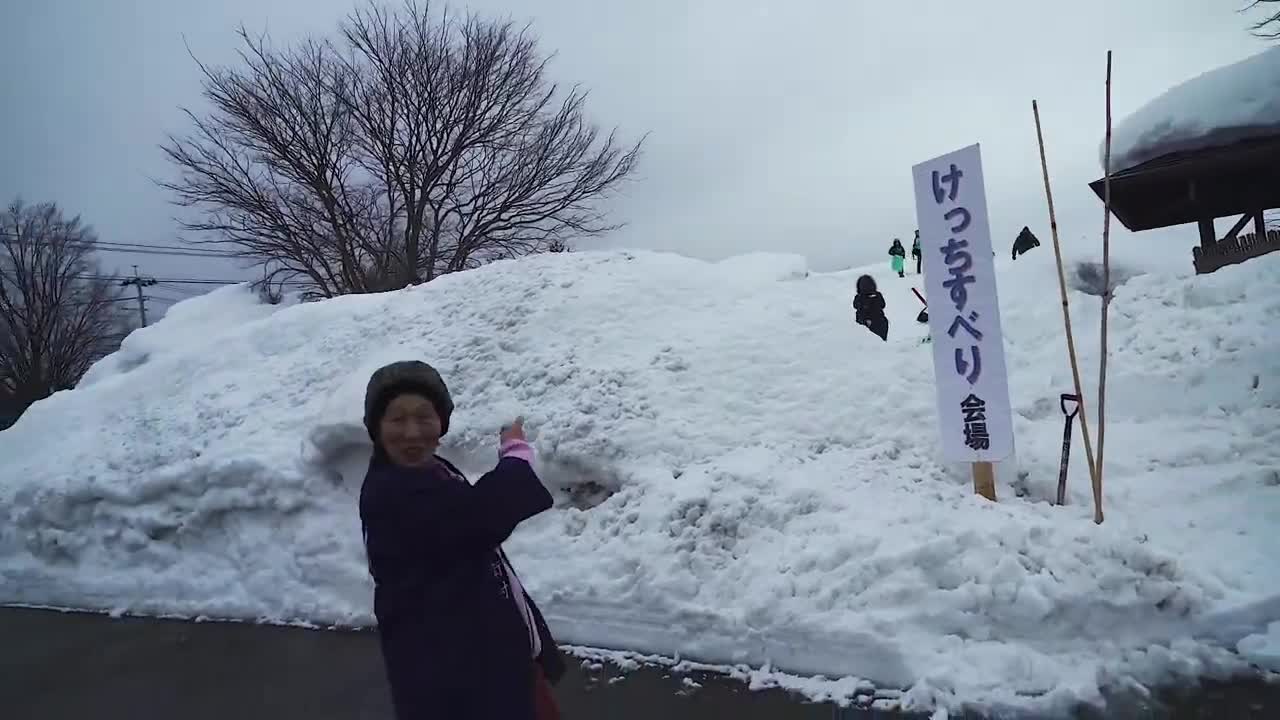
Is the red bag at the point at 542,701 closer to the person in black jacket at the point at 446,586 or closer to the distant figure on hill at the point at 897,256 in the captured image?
the person in black jacket at the point at 446,586

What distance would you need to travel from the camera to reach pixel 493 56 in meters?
17.4

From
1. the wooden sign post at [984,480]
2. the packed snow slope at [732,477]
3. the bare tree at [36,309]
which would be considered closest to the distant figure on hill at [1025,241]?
the packed snow slope at [732,477]

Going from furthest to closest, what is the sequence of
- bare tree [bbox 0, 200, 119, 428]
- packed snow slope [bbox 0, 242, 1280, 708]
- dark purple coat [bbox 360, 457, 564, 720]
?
bare tree [bbox 0, 200, 119, 428], packed snow slope [bbox 0, 242, 1280, 708], dark purple coat [bbox 360, 457, 564, 720]

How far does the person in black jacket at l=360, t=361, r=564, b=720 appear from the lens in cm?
178

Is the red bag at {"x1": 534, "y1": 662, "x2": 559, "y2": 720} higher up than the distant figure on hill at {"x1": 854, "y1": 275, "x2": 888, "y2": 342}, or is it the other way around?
the distant figure on hill at {"x1": 854, "y1": 275, "x2": 888, "y2": 342}

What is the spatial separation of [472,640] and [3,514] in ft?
27.7

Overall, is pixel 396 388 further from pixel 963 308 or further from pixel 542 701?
pixel 963 308

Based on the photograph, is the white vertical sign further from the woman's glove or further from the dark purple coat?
the dark purple coat

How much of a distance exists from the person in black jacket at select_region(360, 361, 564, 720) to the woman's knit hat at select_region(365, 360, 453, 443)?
9cm

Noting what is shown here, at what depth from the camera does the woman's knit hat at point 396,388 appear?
206cm

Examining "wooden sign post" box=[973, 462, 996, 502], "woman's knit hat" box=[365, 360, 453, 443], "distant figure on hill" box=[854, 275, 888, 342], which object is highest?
"distant figure on hill" box=[854, 275, 888, 342]

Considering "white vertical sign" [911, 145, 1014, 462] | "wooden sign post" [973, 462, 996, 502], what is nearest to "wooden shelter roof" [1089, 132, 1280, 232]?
"white vertical sign" [911, 145, 1014, 462]

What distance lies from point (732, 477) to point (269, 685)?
3.28 meters

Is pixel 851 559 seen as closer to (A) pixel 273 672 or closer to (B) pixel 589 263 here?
(A) pixel 273 672
